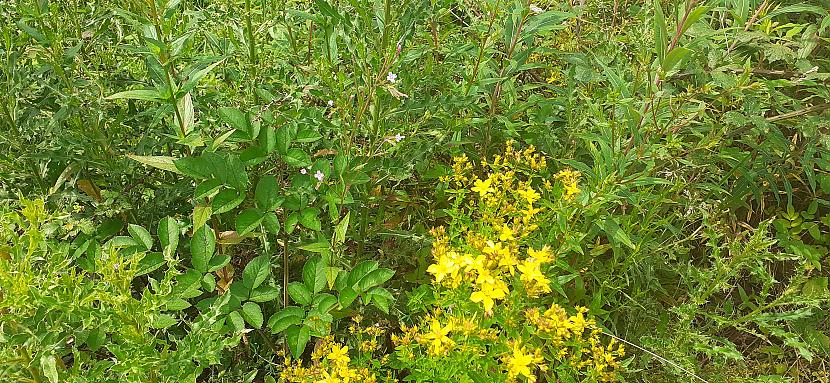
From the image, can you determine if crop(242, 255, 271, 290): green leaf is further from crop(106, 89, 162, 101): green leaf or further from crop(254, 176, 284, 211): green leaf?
crop(106, 89, 162, 101): green leaf

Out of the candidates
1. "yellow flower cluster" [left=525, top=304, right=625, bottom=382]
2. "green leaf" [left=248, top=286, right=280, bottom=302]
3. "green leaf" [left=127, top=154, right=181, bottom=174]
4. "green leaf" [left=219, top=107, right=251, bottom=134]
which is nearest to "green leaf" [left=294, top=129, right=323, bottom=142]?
"green leaf" [left=219, top=107, right=251, bottom=134]

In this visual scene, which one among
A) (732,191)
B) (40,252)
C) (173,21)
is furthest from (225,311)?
(732,191)

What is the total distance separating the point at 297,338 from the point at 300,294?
0.15m

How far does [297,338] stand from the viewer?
201 cm

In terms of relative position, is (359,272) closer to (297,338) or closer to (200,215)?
(297,338)

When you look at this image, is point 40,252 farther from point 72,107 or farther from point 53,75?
point 53,75

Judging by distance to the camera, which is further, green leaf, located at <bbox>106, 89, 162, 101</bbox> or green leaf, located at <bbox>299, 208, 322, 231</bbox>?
green leaf, located at <bbox>299, 208, 322, 231</bbox>

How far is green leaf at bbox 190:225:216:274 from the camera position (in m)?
2.02

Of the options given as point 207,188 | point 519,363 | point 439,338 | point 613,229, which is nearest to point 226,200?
point 207,188

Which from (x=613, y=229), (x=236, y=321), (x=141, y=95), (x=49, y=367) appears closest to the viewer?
(x=49, y=367)

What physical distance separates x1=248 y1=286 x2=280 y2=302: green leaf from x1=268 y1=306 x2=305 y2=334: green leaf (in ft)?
0.29

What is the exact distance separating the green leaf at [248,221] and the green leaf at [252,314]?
247 mm

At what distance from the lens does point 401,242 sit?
8.80ft

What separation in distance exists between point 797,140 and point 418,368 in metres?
2.14
